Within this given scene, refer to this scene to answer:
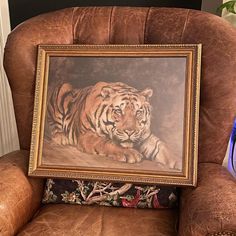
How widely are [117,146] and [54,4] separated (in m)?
1.08

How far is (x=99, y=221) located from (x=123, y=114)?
40cm

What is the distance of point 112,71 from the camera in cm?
144

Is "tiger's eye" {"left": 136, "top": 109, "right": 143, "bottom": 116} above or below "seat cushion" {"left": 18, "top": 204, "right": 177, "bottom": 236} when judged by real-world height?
above

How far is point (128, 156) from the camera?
138 centimetres

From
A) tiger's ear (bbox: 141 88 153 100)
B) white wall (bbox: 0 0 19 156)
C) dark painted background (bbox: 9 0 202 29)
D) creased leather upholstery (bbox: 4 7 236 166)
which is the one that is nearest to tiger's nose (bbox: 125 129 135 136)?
tiger's ear (bbox: 141 88 153 100)

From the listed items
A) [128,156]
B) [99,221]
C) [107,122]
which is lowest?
[99,221]

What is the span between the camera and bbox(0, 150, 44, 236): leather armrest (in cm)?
122

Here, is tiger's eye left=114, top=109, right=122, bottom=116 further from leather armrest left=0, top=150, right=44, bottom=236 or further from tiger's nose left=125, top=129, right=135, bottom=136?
leather armrest left=0, top=150, right=44, bottom=236

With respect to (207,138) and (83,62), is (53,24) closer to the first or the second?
(83,62)

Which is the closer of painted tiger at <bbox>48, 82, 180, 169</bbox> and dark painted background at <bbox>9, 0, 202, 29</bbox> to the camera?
painted tiger at <bbox>48, 82, 180, 169</bbox>

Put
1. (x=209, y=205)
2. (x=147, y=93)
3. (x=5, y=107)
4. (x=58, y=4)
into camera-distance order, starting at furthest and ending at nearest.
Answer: (x=5, y=107), (x=58, y=4), (x=147, y=93), (x=209, y=205)

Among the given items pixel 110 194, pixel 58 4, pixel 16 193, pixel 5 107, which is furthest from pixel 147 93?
pixel 5 107

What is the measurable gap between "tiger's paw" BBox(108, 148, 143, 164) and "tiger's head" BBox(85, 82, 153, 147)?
0.08ft

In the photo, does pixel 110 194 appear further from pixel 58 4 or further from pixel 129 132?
pixel 58 4
